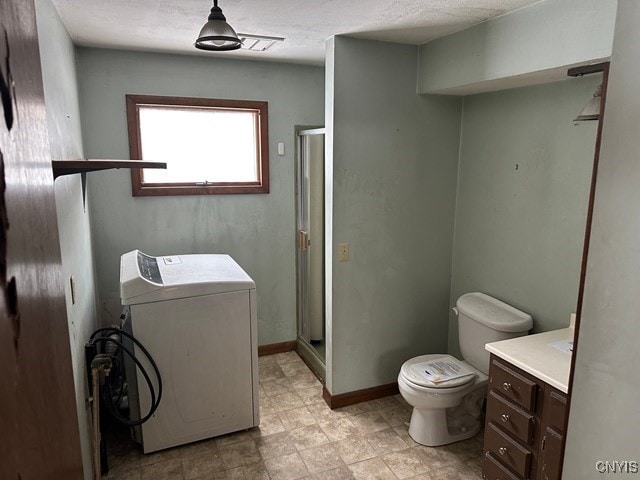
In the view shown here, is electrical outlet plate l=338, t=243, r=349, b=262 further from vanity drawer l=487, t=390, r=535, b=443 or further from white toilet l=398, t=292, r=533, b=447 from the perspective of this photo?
vanity drawer l=487, t=390, r=535, b=443

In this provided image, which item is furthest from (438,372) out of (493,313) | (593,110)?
(593,110)

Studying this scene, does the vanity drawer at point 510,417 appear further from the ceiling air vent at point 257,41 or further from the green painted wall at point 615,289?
the ceiling air vent at point 257,41

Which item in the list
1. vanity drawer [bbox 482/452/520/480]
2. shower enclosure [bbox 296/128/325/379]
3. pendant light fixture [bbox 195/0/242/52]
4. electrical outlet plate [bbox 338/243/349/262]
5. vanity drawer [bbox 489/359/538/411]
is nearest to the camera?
pendant light fixture [bbox 195/0/242/52]

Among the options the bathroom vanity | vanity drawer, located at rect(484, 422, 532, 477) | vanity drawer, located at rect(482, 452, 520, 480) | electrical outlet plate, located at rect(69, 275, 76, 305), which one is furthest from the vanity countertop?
electrical outlet plate, located at rect(69, 275, 76, 305)

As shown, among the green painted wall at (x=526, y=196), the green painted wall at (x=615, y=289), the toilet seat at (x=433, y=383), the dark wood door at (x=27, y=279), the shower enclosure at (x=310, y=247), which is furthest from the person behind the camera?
the shower enclosure at (x=310, y=247)

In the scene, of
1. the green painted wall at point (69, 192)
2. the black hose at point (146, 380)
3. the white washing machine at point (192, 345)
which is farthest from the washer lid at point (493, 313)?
the green painted wall at point (69, 192)

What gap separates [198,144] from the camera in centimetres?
331

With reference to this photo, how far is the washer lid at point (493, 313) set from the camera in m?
2.49

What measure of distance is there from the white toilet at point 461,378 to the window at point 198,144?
1.80m

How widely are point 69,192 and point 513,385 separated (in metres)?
2.26

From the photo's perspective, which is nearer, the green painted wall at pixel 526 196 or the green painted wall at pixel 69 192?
the green painted wall at pixel 69 192

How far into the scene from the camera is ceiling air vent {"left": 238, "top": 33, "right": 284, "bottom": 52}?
8.34ft

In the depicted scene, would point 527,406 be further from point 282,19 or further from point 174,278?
point 282,19

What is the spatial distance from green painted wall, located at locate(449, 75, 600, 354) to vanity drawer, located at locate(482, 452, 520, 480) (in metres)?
0.80
